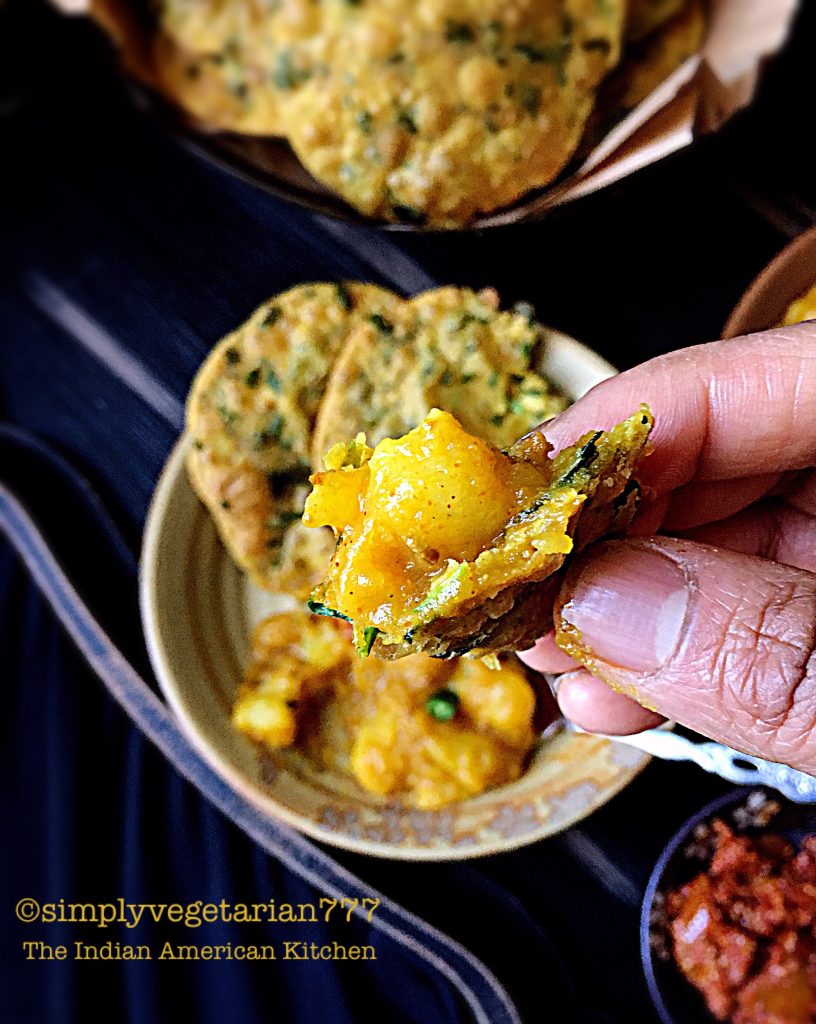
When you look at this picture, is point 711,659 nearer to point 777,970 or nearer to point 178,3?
point 777,970

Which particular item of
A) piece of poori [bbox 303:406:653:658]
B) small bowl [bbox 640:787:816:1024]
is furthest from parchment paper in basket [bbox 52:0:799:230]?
small bowl [bbox 640:787:816:1024]

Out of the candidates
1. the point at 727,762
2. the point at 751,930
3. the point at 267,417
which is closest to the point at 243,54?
the point at 267,417

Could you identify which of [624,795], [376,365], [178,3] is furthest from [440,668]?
[178,3]

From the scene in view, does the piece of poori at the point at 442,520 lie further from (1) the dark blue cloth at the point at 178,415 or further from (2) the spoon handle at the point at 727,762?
(1) the dark blue cloth at the point at 178,415

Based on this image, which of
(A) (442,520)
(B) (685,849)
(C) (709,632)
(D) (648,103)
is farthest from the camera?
(B) (685,849)

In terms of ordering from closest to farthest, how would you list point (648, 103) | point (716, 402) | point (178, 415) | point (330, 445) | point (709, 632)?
point (709, 632)
point (716, 402)
point (648, 103)
point (330, 445)
point (178, 415)

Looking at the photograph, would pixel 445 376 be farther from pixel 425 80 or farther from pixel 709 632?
pixel 709 632

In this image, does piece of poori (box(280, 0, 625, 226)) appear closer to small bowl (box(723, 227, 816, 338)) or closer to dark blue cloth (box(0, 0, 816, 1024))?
dark blue cloth (box(0, 0, 816, 1024))
